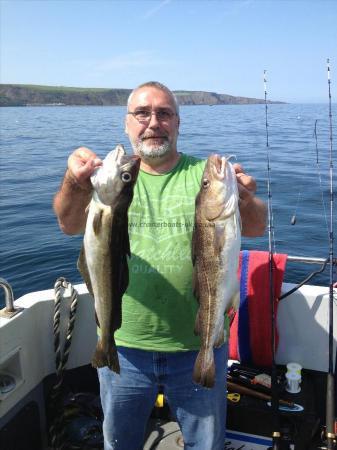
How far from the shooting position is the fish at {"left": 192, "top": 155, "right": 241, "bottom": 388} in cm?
294

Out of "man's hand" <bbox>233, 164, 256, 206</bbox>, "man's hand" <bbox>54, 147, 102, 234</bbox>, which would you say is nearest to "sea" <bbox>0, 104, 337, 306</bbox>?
"man's hand" <bbox>233, 164, 256, 206</bbox>

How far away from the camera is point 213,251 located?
118 inches

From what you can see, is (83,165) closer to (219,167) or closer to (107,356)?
(219,167)

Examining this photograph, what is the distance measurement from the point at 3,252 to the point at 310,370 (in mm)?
8052

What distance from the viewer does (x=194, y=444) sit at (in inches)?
133

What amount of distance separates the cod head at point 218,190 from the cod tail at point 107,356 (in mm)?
1107

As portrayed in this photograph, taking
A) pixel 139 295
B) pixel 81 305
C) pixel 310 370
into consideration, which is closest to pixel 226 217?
pixel 139 295

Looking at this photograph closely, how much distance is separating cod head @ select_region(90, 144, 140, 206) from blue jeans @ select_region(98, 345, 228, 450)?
4.06 feet

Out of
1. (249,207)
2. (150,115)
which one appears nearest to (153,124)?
(150,115)

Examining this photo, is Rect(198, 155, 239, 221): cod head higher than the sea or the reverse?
higher

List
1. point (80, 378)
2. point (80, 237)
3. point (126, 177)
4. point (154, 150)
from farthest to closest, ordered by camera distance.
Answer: point (80, 237), point (80, 378), point (154, 150), point (126, 177)

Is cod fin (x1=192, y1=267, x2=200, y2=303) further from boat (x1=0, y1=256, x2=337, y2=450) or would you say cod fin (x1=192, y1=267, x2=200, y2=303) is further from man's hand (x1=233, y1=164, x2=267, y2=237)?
boat (x1=0, y1=256, x2=337, y2=450)

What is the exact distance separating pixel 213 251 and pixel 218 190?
42 centimetres

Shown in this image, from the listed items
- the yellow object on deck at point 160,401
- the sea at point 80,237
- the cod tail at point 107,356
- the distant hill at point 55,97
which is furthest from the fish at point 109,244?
the distant hill at point 55,97
